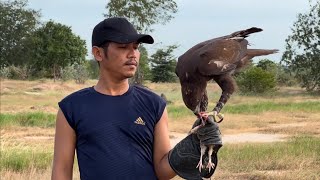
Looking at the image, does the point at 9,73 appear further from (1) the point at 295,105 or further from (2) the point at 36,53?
(1) the point at 295,105

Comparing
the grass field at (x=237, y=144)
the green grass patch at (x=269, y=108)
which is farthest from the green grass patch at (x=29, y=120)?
the green grass patch at (x=269, y=108)

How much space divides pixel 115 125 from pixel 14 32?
5398 centimetres

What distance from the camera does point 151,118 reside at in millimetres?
2430

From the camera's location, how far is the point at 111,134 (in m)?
2.36

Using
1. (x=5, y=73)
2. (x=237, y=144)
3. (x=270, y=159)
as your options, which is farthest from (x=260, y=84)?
(x=5, y=73)

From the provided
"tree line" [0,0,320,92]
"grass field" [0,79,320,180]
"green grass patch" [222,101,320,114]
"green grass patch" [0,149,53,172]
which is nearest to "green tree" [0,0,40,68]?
"tree line" [0,0,320,92]

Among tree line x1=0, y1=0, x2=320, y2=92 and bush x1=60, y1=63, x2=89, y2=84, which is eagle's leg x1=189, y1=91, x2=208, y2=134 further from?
bush x1=60, y1=63, x2=89, y2=84

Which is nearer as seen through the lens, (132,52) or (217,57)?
(217,57)

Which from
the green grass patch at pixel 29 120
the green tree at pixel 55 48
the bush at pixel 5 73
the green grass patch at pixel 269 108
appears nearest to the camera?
the green grass patch at pixel 29 120

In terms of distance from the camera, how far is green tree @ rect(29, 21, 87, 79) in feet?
156

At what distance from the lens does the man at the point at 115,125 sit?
92.3 inches

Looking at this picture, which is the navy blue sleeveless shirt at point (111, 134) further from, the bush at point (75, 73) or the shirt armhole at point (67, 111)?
the bush at point (75, 73)

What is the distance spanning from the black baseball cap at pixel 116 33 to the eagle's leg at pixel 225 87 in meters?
0.39

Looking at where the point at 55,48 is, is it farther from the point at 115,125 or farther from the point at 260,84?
the point at 115,125
